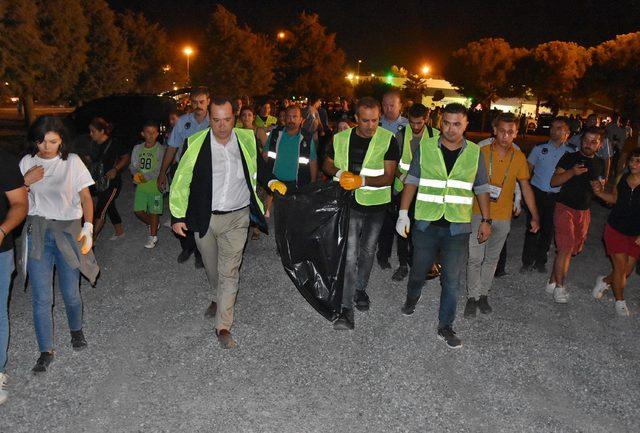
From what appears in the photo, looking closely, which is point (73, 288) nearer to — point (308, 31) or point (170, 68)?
point (170, 68)

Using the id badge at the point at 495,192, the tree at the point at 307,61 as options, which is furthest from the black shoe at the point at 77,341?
the tree at the point at 307,61

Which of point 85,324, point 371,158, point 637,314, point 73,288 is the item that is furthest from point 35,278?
point 637,314

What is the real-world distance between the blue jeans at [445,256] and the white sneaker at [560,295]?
1.81 metres

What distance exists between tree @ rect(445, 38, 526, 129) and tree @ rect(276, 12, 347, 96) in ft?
42.5

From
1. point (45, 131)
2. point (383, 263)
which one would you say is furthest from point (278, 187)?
point (383, 263)

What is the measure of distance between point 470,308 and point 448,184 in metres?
1.57

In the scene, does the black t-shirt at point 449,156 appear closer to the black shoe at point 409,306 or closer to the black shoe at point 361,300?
the black shoe at point 409,306

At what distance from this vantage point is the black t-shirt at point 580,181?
583cm

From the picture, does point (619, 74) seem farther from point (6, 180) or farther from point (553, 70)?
point (6, 180)

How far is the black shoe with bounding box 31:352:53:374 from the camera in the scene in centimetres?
415

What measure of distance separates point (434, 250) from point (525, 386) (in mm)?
1389

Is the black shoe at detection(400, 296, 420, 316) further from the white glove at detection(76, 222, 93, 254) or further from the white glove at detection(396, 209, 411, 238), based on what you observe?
the white glove at detection(76, 222, 93, 254)

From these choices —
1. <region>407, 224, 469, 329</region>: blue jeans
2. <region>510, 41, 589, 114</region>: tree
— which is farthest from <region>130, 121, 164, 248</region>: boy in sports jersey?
<region>510, 41, 589, 114</region>: tree

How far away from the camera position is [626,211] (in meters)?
5.52
